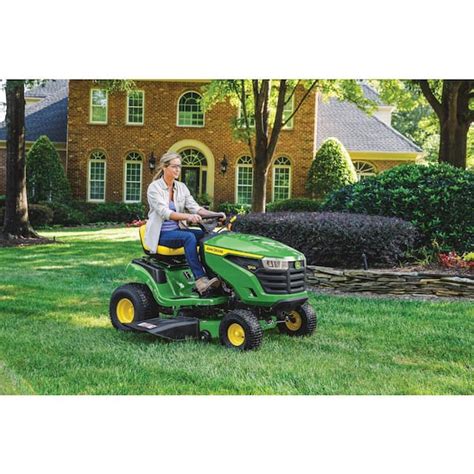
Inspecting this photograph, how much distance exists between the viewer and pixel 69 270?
18.6ft

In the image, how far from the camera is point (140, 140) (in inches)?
232

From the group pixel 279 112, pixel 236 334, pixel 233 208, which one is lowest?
pixel 236 334

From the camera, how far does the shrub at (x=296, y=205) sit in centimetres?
655

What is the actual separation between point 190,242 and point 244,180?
68.3 inches

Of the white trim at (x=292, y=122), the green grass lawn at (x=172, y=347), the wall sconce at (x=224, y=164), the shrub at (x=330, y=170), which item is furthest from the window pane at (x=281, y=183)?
the green grass lawn at (x=172, y=347)

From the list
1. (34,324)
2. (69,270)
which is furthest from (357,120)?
(34,324)

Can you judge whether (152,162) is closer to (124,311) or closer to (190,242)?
(190,242)

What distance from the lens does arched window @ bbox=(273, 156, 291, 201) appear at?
6.41m

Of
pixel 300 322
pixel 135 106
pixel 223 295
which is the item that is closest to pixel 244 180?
pixel 135 106

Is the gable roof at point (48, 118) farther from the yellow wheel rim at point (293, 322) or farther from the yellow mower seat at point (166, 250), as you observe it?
the yellow wheel rim at point (293, 322)

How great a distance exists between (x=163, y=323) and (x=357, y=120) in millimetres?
4342

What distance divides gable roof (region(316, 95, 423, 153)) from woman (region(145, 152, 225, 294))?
2.27 metres

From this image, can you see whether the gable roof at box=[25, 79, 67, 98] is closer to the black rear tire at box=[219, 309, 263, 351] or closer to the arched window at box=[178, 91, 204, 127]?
the arched window at box=[178, 91, 204, 127]

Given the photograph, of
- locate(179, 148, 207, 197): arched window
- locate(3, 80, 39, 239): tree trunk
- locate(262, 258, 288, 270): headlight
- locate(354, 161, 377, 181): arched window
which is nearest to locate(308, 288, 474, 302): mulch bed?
locate(179, 148, 207, 197): arched window
